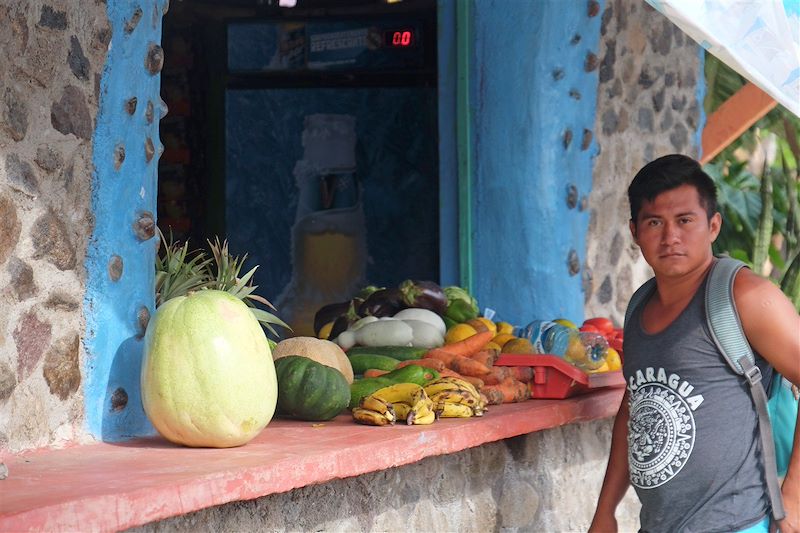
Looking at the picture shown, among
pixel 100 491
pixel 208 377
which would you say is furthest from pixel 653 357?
pixel 100 491

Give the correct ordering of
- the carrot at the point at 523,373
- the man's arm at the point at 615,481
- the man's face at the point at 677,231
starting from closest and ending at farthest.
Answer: the man's face at the point at 677,231 → the man's arm at the point at 615,481 → the carrot at the point at 523,373

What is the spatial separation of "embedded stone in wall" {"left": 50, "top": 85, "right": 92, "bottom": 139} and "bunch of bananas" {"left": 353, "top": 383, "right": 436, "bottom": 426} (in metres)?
1.36

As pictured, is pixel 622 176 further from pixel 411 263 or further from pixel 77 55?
pixel 77 55

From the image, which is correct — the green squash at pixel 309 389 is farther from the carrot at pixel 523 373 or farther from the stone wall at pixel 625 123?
the stone wall at pixel 625 123

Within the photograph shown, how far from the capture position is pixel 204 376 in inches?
135

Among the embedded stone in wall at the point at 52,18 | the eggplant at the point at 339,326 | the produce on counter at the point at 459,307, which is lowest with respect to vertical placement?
the eggplant at the point at 339,326

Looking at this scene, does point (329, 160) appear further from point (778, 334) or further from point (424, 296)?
point (778, 334)

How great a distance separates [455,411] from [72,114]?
67.9 inches

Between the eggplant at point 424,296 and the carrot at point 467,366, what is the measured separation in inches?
28.7

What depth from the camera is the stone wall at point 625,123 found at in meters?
6.47

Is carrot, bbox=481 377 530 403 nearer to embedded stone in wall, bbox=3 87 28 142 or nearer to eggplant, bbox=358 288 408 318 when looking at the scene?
eggplant, bbox=358 288 408 318

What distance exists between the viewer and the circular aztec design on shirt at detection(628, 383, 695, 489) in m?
3.62

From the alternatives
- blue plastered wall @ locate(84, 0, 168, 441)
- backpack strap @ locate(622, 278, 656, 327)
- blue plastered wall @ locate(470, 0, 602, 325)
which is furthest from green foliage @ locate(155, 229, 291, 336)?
blue plastered wall @ locate(470, 0, 602, 325)

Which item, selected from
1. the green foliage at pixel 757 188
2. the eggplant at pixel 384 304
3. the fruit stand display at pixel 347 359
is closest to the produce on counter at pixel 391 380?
the fruit stand display at pixel 347 359
